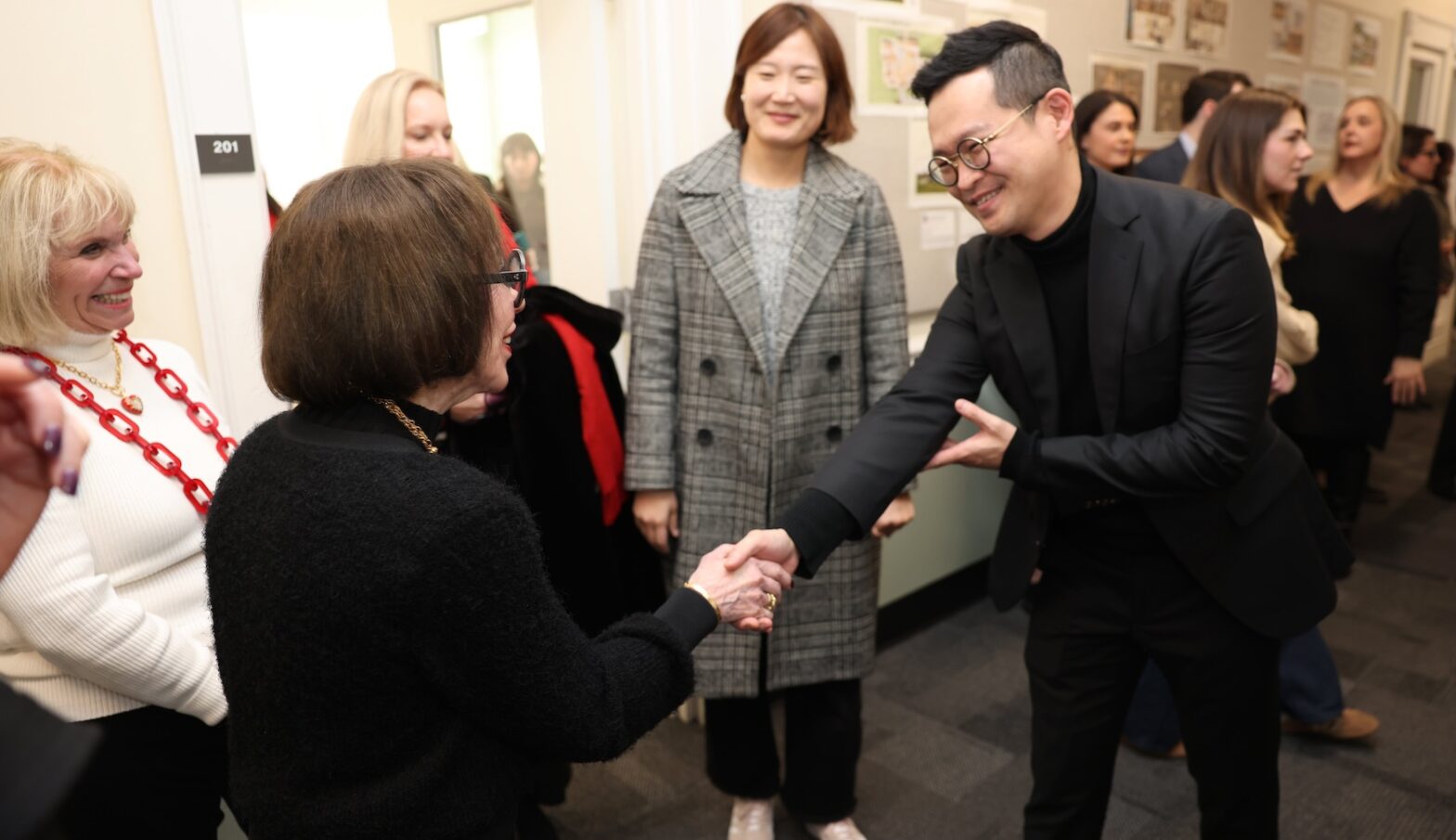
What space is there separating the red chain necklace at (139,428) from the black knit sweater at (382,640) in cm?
46

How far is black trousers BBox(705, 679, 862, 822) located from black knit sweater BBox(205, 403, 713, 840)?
1246 millimetres

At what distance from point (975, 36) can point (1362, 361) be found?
3179 millimetres

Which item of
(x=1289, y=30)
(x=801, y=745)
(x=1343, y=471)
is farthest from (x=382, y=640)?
(x=1289, y=30)

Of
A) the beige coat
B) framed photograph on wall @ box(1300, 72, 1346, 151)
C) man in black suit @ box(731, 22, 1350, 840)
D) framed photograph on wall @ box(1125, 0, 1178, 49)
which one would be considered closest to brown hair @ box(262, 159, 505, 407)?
man in black suit @ box(731, 22, 1350, 840)

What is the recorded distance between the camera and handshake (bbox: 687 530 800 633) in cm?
137

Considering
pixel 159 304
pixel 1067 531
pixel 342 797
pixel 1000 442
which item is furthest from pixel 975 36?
pixel 159 304

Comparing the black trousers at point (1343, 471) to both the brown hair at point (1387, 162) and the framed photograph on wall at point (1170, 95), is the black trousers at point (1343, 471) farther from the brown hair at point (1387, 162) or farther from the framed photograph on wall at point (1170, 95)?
the framed photograph on wall at point (1170, 95)

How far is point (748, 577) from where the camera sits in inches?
57.6

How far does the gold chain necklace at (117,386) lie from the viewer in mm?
1411

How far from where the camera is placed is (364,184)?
999 mm

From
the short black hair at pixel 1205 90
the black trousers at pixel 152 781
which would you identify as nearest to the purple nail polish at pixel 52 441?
the black trousers at pixel 152 781

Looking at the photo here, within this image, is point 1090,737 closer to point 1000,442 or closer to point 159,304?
point 1000,442

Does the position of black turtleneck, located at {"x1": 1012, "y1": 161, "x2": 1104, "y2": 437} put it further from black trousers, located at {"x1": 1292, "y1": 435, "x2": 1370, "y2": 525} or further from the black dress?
black trousers, located at {"x1": 1292, "y1": 435, "x2": 1370, "y2": 525}

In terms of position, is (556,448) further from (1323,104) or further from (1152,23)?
(1323,104)
